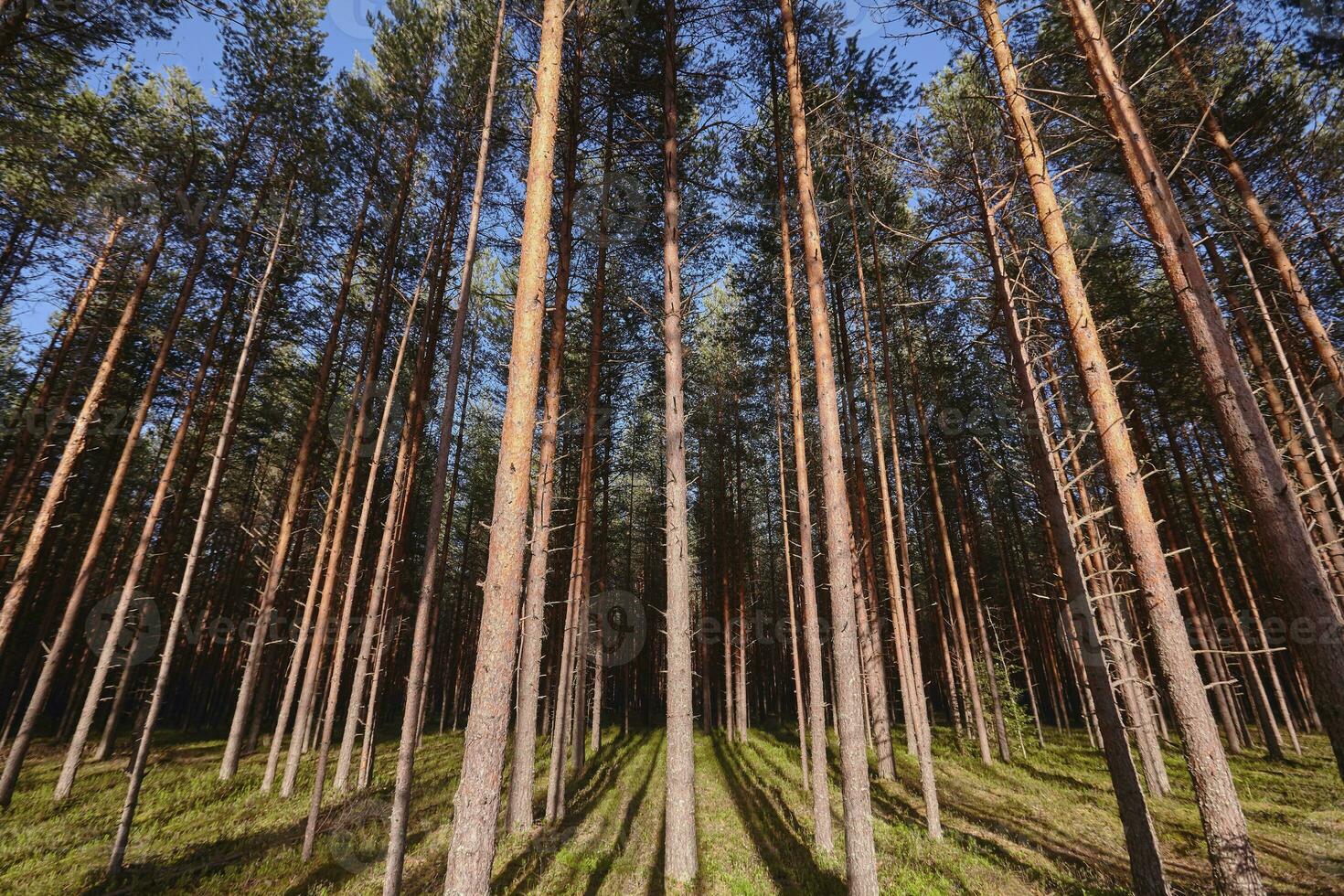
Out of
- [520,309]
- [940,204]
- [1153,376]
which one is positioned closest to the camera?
[520,309]

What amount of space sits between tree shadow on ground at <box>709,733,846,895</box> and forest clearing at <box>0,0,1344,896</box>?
0.11 meters

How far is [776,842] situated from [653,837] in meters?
2.10

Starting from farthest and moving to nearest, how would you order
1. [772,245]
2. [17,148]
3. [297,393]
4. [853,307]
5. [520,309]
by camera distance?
[297,393] < [853,307] < [772,245] < [17,148] < [520,309]

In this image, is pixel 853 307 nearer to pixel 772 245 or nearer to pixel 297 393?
pixel 772 245

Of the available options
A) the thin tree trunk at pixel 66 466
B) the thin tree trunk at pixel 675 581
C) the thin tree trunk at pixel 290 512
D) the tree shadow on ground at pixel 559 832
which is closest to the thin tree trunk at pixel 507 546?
the thin tree trunk at pixel 675 581

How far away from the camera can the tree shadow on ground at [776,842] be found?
22.6ft

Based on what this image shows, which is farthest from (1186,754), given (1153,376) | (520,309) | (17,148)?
(17,148)

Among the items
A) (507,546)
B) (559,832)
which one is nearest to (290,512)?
(559,832)

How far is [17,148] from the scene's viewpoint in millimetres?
10688

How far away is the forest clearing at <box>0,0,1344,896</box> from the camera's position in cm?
552

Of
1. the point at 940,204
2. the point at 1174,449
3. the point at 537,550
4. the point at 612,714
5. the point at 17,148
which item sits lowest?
the point at 612,714

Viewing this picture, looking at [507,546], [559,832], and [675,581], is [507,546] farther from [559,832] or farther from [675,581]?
[559,832]

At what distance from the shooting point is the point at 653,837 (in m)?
8.58

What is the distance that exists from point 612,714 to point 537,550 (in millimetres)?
30952
